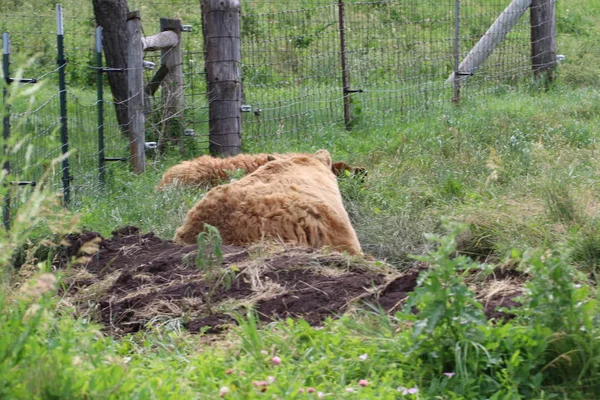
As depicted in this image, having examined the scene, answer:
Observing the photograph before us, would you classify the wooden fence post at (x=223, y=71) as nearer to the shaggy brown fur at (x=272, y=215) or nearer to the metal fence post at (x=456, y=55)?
the shaggy brown fur at (x=272, y=215)

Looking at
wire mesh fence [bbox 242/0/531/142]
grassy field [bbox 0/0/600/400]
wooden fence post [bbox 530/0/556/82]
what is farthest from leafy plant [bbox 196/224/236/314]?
wooden fence post [bbox 530/0/556/82]

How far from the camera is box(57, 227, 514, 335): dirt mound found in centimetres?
475

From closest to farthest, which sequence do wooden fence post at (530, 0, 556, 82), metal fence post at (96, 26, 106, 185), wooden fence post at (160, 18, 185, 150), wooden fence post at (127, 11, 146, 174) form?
metal fence post at (96, 26, 106, 185) → wooden fence post at (127, 11, 146, 174) → wooden fence post at (160, 18, 185, 150) → wooden fence post at (530, 0, 556, 82)

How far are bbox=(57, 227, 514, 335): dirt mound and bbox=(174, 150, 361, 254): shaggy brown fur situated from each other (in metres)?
0.31

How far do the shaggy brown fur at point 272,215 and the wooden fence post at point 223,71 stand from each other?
3.64 metres

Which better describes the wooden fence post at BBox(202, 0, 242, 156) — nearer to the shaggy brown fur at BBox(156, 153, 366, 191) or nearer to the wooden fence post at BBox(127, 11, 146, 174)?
the wooden fence post at BBox(127, 11, 146, 174)

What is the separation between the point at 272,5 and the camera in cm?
2034

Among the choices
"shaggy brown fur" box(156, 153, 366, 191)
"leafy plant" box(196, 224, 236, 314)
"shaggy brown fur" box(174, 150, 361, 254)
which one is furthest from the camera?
"shaggy brown fur" box(156, 153, 366, 191)

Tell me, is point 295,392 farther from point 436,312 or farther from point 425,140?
point 425,140

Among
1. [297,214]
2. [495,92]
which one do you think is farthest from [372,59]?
[297,214]

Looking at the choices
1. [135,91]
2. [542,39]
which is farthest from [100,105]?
[542,39]

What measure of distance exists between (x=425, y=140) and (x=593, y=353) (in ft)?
21.2

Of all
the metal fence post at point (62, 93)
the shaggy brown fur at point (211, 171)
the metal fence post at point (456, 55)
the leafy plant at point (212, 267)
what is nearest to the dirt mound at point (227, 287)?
the leafy plant at point (212, 267)

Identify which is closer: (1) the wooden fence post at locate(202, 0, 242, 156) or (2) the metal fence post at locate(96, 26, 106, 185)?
(2) the metal fence post at locate(96, 26, 106, 185)
